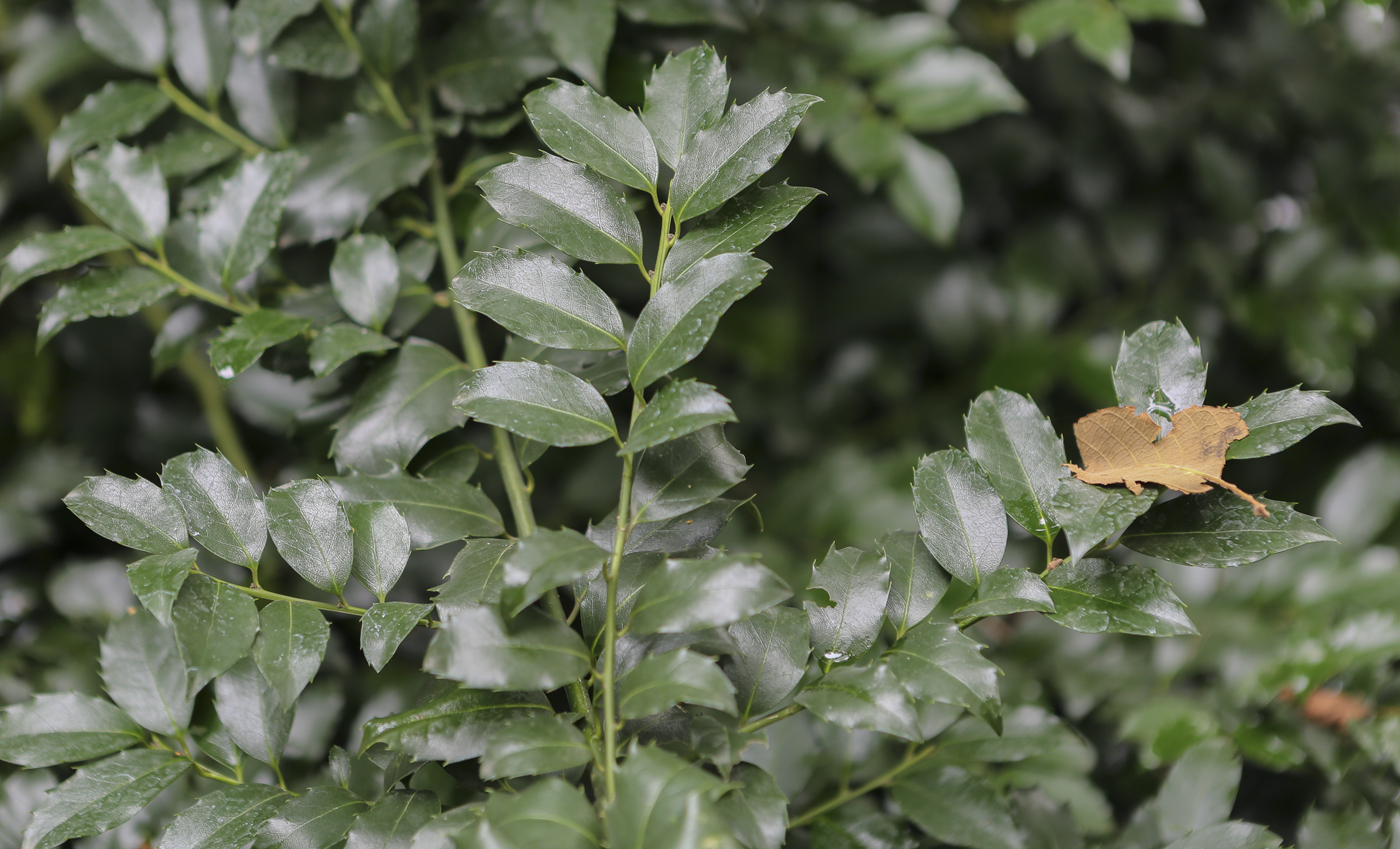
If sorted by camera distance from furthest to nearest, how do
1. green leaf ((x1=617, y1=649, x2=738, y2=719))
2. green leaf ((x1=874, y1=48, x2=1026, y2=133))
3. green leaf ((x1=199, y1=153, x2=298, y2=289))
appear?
1. green leaf ((x1=874, y1=48, x2=1026, y2=133))
2. green leaf ((x1=199, y1=153, x2=298, y2=289))
3. green leaf ((x1=617, y1=649, x2=738, y2=719))

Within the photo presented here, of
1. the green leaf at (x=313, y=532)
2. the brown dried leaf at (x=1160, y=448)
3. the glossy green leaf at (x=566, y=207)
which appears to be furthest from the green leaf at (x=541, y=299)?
the brown dried leaf at (x=1160, y=448)

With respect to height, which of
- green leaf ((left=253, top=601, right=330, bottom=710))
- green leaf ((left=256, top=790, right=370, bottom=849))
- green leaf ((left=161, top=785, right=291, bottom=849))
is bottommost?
green leaf ((left=161, top=785, right=291, bottom=849))

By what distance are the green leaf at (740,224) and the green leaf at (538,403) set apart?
72 mm

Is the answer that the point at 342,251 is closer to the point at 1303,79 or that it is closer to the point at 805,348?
the point at 805,348

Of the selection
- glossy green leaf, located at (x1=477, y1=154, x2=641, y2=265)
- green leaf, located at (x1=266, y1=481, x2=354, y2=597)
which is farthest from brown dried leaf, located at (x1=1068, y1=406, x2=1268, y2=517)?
green leaf, located at (x1=266, y1=481, x2=354, y2=597)

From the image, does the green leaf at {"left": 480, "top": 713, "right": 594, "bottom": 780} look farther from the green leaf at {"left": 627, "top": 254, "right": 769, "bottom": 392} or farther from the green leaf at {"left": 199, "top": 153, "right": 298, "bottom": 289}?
the green leaf at {"left": 199, "top": 153, "right": 298, "bottom": 289}

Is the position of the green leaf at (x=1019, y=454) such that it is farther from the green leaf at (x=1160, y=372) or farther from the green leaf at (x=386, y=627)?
the green leaf at (x=386, y=627)

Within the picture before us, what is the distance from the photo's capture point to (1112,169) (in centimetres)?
107

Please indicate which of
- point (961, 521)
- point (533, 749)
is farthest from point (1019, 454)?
point (533, 749)

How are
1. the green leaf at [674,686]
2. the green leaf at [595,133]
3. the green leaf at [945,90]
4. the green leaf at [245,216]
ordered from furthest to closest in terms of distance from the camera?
Result: the green leaf at [945,90] < the green leaf at [245,216] < the green leaf at [595,133] < the green leaf at [674,686]

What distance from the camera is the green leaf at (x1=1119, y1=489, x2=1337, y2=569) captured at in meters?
0.37

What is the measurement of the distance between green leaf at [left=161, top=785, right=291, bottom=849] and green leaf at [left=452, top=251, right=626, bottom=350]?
248 mm

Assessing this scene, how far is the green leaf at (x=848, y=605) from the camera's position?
1.35 ft

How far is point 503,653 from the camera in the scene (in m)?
0.35
